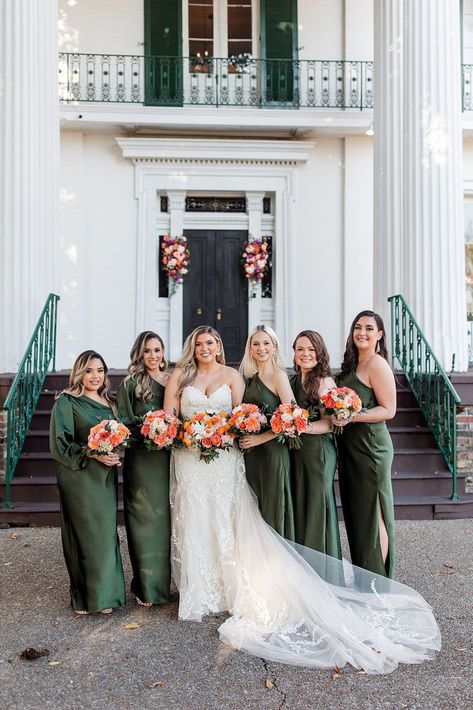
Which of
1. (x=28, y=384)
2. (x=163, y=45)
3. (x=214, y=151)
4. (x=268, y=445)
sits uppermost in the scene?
(x=163, y=45)

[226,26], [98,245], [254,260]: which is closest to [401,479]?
[254,260]

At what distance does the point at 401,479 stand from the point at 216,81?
25.9 feet

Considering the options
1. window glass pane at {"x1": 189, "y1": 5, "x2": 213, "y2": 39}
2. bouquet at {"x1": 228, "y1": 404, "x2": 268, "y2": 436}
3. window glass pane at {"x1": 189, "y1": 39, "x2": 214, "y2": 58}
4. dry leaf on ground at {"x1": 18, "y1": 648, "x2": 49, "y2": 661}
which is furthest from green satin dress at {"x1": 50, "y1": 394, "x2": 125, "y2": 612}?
window glass pane at {"x1": 189, "y1": 5, "x2": 213, "y2": 39}

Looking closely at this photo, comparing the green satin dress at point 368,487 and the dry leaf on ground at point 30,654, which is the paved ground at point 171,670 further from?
the green satin dress at point 368,487

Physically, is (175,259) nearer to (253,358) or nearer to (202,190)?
(202,190)

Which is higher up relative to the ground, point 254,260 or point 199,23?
point 199,23

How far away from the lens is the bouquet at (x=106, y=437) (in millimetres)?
4172

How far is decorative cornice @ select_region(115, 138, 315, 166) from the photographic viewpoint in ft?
37.0

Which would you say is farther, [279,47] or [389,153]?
[279,47]

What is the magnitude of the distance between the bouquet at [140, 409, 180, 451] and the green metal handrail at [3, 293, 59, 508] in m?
2.89

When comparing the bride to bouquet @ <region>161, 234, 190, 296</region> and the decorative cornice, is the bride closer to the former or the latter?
bouquet @ <region>161, 234, 190, 296</region>

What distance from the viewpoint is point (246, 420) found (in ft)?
13.9

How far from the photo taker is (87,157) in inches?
448

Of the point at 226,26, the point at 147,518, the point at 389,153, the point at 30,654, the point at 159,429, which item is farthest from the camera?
the point at 226,26
